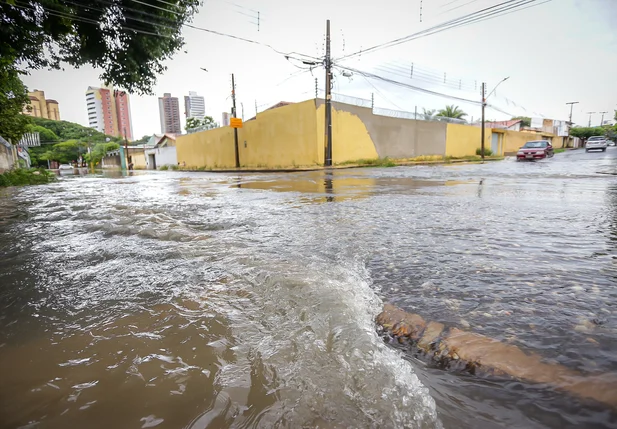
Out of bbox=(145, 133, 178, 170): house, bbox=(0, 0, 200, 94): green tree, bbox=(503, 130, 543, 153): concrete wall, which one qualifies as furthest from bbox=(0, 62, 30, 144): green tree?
bbox=(503, 130, 543, 153): concrete wall

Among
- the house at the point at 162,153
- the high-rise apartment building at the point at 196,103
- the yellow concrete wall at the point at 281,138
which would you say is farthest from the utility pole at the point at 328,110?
the high-rise apartment building at the point at 196,103

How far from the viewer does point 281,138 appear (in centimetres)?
1908

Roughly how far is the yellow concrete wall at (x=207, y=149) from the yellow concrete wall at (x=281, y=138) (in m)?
2.06

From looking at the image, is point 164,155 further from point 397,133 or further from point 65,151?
point 65,151

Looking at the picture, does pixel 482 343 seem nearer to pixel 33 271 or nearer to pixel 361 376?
pixel 361 376

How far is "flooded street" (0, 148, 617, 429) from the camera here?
33.0 inches

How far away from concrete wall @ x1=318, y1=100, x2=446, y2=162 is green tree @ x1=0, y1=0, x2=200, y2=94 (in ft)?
29.2

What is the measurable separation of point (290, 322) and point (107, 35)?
37.8 feet

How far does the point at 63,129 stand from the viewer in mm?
62281

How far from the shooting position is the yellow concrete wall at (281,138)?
681 inches

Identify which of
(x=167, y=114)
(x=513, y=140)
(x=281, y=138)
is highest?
(x=167, y=114)

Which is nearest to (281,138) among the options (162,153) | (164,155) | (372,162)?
(372,162)

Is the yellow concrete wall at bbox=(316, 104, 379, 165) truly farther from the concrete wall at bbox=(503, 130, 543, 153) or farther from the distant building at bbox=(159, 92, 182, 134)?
the distant building at bbox=(159, 92, 182, 134)

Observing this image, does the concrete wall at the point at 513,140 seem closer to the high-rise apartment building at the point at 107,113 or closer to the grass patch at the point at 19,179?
the grass patch at the point at 19,179
